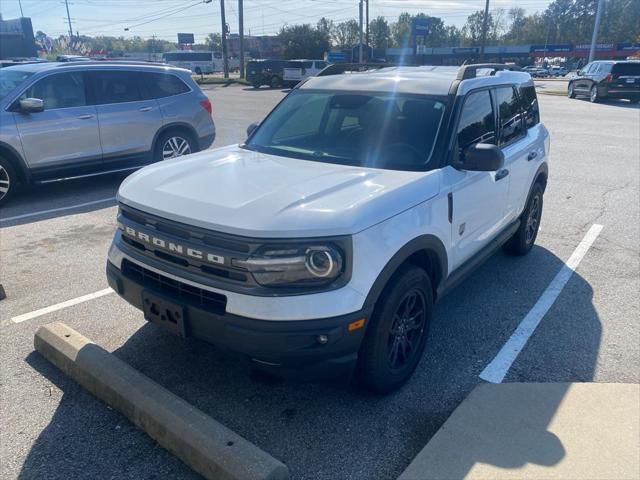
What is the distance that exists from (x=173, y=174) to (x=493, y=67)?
3.11m

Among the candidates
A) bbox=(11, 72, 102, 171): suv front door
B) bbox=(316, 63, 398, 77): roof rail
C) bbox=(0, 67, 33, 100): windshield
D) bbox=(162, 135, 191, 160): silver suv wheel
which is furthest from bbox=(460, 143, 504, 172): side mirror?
bbox=(0, 67, 33, 100): windshield

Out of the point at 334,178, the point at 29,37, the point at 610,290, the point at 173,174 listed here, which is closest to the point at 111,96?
the point at 173,174

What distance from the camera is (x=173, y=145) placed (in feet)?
29.3

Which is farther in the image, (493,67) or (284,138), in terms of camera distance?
(493,67)

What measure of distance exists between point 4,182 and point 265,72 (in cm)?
3151

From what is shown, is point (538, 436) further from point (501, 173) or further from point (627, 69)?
point (627, 69)

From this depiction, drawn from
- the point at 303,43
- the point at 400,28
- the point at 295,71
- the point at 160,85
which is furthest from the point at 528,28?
the point at 160,85

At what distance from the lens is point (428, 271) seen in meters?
3.54

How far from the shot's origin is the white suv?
8.79 feet

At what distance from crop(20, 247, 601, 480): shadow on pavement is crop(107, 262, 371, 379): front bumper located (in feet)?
1.42

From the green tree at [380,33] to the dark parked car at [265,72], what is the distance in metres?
79.0

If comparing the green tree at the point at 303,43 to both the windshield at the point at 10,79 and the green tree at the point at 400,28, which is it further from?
the windshield at the point at 10,79

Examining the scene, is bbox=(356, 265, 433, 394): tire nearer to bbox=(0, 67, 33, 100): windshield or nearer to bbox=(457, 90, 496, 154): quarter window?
bbox=(457, 90, 496, 154): quarter window

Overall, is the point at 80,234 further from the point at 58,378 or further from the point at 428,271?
the point at 428,271
